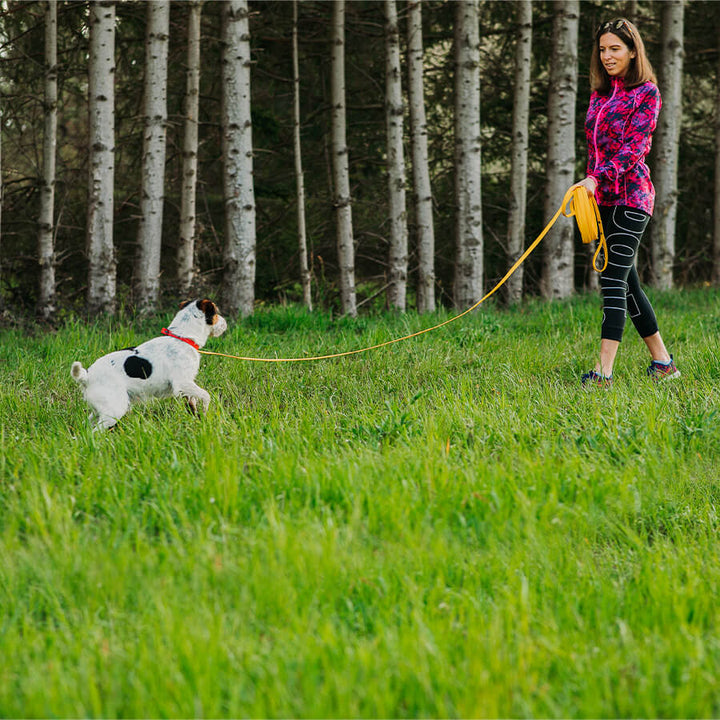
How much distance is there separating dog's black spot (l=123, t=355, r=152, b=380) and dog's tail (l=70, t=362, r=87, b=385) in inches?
10.6

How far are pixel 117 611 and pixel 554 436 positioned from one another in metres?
2.71

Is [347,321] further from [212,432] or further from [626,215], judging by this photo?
[212,432]

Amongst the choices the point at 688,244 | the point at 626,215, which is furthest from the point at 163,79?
the point at 688,244

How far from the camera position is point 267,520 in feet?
10.9

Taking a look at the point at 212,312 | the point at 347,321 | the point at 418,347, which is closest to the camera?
the point at 212,312

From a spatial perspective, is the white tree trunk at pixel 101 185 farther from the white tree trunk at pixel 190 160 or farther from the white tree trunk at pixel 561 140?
the white tree trunk at pixel 561 140

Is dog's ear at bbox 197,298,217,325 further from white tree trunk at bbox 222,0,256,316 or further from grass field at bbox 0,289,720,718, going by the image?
white tree trunk at bbox 222,0,256,316

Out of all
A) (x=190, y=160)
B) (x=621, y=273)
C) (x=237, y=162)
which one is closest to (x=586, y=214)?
(x=621, y=273)

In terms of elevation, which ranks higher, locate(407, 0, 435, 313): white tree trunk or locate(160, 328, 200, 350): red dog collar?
locate(407, 0, 435, 313): white tree trunk

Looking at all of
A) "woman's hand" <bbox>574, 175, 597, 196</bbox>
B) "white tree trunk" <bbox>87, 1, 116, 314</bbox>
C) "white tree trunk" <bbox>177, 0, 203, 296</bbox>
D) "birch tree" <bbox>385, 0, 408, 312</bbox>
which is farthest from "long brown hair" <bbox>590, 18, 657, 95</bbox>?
"white tree trunk" <bbox>177, 0, 203, 296</bbox>

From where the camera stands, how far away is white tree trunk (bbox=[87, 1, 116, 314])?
9.59 m

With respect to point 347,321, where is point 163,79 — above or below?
above

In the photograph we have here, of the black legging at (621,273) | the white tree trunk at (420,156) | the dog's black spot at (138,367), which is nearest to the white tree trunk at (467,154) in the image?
the white tree trunk at (420,156)

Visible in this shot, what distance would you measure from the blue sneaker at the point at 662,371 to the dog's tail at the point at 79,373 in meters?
4.29
